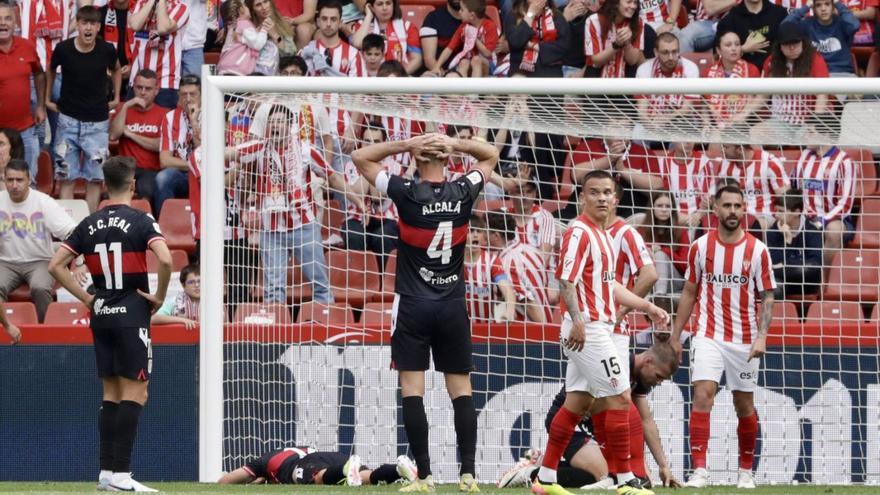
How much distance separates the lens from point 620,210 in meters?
11.7

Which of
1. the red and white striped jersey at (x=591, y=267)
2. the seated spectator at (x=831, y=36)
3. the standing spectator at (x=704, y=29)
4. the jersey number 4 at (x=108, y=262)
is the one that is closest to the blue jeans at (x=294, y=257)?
the jersey number 4 at (x=108, y=262)

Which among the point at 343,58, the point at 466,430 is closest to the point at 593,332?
the point at 466,430

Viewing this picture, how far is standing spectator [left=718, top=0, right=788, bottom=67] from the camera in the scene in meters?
13.9

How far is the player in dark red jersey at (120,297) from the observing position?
840 centimetres

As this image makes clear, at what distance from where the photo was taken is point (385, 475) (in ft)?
31.7

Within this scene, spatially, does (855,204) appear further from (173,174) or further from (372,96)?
(173,174)

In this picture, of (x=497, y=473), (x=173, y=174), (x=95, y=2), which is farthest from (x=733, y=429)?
(x=95, y=2)

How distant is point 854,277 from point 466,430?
428 cm

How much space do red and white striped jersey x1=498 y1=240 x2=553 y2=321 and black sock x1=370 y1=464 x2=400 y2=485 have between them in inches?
81.8

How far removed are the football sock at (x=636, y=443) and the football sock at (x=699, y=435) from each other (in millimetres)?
857

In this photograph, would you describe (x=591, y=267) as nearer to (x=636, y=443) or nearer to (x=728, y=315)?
(x=636, y=443)

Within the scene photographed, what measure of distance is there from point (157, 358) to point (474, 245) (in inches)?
98.7

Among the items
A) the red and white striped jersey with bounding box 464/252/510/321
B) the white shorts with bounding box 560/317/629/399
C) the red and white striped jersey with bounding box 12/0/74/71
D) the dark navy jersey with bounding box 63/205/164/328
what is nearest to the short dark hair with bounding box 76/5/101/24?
the red and white striped jersey with bounding box 12/0/74/71

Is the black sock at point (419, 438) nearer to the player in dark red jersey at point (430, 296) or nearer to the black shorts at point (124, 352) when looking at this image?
the player in dark red jersey at point (430, 296)
